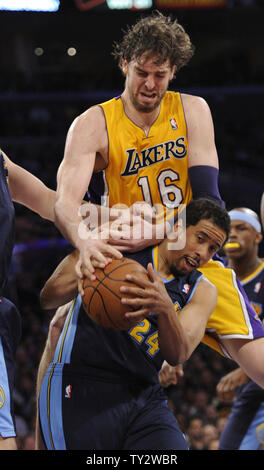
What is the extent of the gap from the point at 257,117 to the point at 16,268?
9478mm

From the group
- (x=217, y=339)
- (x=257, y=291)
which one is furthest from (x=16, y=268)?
(x=217, y=339)

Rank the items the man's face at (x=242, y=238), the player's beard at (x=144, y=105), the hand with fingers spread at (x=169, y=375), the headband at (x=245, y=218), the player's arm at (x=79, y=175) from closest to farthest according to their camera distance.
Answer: the player's arm at (x=79, y=175), the player's beard at (x=144, y=105), the hand with fingers spread at (x=169, y=375), the man's face at (x=242, y=238), the headband at (x=245, y=218)

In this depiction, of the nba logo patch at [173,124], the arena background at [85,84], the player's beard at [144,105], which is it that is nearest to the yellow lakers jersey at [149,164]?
the nba logo patch at [173,124]

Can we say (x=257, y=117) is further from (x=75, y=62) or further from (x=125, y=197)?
(x=125, y=197)

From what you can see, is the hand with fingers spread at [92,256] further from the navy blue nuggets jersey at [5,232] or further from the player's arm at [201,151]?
the player's arm at [201,151]

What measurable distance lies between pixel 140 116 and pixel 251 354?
152 centimetres

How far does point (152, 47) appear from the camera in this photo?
339 cm

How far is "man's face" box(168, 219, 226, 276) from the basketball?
0.44 metres

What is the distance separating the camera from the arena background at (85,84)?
14.1 meters

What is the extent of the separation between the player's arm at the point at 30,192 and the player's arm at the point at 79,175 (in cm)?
13

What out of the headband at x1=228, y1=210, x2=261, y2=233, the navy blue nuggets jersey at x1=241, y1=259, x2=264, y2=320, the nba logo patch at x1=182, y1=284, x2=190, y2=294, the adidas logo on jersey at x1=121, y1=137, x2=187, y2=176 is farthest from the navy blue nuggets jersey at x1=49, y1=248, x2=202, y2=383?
the headband at x1=228, y1=210, x2=261, y2=233

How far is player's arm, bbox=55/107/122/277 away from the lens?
9.75ft

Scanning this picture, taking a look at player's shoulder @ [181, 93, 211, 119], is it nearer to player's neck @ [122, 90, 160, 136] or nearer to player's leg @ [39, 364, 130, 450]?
player's neck @ [122, 90, 160, 136]

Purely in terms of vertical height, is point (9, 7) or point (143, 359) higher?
point (9, 7)
